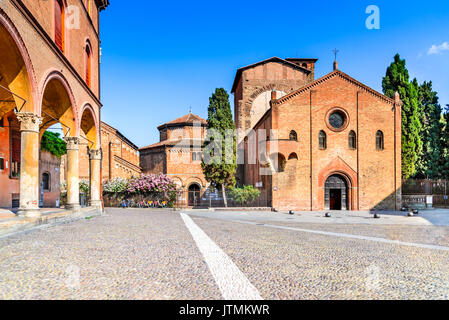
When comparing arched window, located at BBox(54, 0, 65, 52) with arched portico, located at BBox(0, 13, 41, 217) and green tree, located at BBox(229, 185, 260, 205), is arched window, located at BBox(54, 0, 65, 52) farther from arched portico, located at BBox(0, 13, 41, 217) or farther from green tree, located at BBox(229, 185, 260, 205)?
green tree, located at BBox(229, 185, 260, 205)

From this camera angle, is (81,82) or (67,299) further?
(81,82)

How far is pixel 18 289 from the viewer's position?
127 inches

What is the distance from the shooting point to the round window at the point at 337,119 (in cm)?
2248

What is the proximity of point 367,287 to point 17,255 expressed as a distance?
5.34 meters

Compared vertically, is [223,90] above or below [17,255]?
above

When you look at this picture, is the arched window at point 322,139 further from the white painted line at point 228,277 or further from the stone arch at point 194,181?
the white painted line at point 228,277

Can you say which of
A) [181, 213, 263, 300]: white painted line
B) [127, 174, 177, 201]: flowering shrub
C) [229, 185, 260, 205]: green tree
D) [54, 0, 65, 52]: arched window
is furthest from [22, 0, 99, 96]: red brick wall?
[229, 185, 260, 205]: green tree

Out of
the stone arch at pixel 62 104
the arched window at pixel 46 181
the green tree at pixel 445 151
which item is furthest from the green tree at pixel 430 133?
the arched window at pixel 46 181

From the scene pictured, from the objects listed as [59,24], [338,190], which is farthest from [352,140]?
[59,24]

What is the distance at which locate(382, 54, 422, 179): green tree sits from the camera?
80.0 feet

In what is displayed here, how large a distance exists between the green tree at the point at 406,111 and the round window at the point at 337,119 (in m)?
6.45

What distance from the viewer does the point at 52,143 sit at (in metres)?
20.0
